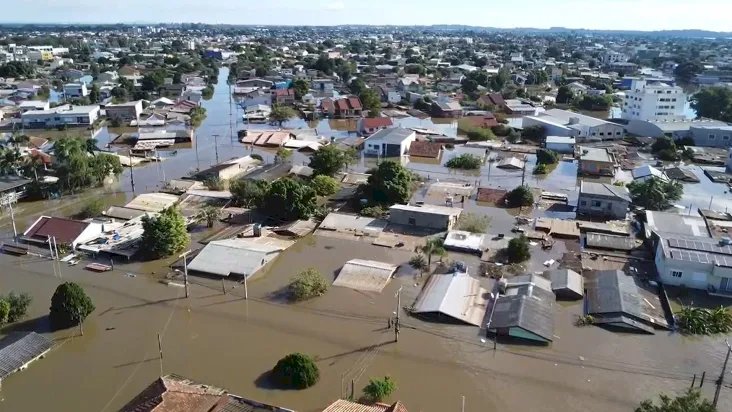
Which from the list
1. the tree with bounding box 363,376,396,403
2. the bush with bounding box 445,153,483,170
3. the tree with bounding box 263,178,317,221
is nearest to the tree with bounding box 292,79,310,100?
the bush with bounding box 445,153,483,170

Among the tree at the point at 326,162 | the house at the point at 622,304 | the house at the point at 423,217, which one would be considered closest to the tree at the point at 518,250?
the house at the point at 622,304

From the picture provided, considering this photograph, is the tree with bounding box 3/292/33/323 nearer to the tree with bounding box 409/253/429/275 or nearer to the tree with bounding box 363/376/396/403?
the tree with bounding box 363/376/396/403

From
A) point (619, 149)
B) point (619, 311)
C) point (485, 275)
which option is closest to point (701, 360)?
point (619, 311)

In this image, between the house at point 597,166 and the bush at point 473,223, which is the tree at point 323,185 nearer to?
the bush at point 473,223

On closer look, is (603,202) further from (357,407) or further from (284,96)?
(284,96)

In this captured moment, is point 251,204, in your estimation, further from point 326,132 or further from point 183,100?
point 183,100

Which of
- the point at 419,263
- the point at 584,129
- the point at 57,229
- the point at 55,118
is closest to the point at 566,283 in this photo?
the point at 419,263
